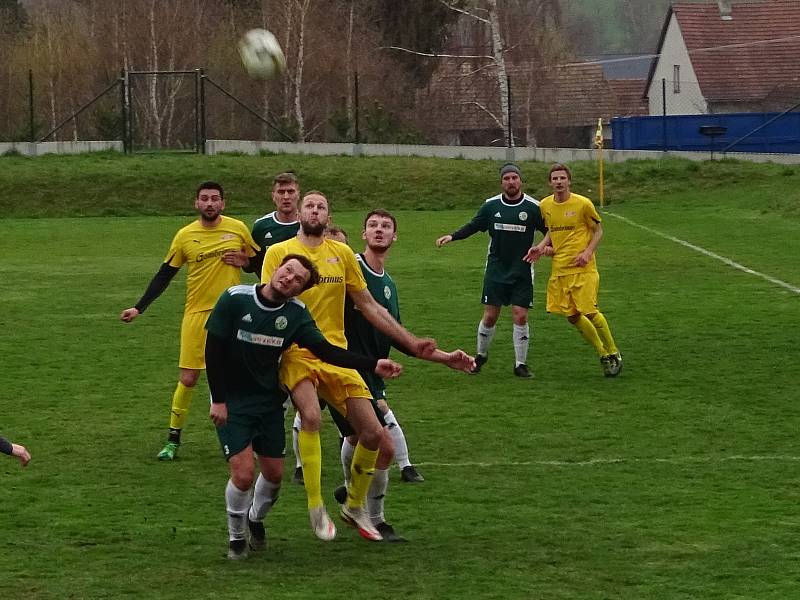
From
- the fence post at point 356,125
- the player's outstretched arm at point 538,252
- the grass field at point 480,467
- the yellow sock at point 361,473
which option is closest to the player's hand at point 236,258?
the grass field at point 480,467

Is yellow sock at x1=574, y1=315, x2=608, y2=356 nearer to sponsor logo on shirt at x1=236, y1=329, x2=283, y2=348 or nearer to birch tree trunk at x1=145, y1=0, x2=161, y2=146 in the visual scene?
sponsor logo on shirt at x1=236, y1=329, x2=283, y2=348

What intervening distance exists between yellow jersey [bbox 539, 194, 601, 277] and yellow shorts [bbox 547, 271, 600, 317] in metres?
0.07

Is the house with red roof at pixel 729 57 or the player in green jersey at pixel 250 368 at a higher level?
the house with red roof at pixel 729 57

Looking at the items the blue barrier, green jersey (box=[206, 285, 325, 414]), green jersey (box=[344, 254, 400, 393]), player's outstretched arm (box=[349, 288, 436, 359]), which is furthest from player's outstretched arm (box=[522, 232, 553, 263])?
the blue barrier

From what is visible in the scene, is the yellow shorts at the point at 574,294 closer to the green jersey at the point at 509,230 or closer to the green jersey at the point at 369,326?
the green jersey at the point at 509,230

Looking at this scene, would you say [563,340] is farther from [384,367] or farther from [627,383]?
[384,367]

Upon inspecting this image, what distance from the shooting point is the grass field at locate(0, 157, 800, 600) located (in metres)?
7.85

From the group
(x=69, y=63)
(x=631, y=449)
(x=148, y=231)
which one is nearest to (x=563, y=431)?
(x=631, y=449)

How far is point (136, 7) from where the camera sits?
54.2m

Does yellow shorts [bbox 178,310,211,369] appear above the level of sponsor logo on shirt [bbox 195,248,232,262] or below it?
below

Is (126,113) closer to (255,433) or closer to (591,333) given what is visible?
(591,333)

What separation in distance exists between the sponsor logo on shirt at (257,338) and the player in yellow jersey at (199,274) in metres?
3.23

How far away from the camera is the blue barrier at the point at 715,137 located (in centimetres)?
4547

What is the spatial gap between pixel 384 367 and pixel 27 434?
5191 mm
